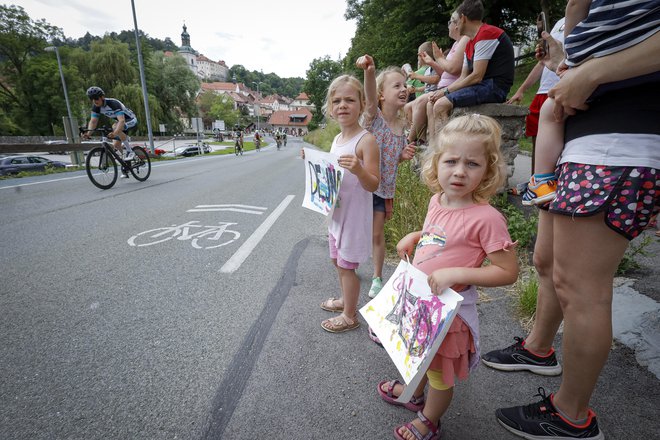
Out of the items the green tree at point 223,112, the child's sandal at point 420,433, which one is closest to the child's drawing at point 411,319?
the child's sandal at point 420,433

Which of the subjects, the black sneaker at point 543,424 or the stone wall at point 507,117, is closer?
the black sneaker at point 543,424

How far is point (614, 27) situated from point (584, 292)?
1.00 metres

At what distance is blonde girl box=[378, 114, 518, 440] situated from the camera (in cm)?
130

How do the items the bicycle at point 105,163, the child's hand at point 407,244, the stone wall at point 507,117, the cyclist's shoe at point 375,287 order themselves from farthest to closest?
the bicycle at point 105,163
the stone wall at point 507,117
the cyclist's shoe at point 375,287
the child's hand at point 407,244

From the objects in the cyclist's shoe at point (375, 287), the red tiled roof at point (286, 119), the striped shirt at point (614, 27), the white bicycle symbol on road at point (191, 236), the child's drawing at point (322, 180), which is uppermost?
the red tiled roof at point (286, 119)

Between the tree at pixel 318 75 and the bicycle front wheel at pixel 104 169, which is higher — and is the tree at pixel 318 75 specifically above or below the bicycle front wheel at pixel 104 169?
above

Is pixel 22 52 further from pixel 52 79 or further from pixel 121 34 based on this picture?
pixel 121 34

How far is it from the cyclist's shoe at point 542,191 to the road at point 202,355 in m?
1.08

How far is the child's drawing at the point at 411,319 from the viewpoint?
4.17 feet

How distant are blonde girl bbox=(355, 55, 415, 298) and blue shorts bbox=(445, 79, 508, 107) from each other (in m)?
1.56

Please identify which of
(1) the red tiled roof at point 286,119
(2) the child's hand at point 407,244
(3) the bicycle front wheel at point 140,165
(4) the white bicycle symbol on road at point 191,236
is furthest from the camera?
(1) the red tiled roof at point 286,119

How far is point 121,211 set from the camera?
5289 mm

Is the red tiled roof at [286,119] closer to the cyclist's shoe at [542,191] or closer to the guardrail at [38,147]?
the guardrail at [38,147]

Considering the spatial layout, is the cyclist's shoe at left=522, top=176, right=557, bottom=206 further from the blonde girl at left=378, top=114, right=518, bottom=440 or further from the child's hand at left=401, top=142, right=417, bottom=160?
the child's hand at left=401, top=142, right=417, bottom=160
